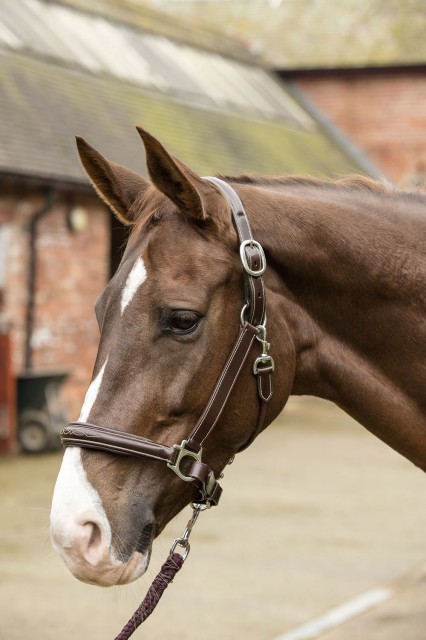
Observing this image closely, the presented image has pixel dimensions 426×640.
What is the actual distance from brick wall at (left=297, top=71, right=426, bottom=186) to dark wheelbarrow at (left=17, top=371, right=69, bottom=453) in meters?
12.7

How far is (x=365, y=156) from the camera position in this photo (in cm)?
2392

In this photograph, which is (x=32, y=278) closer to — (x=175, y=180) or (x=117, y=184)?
(x=117, y=184)

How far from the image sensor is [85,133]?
14906 mm

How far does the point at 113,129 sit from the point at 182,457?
13649 mm

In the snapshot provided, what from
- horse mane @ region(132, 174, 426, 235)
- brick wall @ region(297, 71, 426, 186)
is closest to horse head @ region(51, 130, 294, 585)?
horse mane @ region(132, 174, 426, 235)

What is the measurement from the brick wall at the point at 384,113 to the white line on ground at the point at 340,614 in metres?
17.0

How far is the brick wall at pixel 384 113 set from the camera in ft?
76.6

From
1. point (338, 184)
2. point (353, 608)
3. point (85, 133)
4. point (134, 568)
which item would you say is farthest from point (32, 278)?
point (134, 568)

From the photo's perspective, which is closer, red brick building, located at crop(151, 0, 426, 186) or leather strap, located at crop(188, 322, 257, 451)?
leather strap, located at crop(188, 322, 257, 451)

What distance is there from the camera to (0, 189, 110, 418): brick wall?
13.2 meters

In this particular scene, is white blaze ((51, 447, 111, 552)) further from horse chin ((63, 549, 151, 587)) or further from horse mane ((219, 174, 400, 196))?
horse mane ((219, 174, 400, 196))

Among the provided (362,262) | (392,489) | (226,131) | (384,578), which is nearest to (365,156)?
(226,131)

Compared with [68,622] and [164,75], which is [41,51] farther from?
[68,622]

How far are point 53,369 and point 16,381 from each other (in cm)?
128
